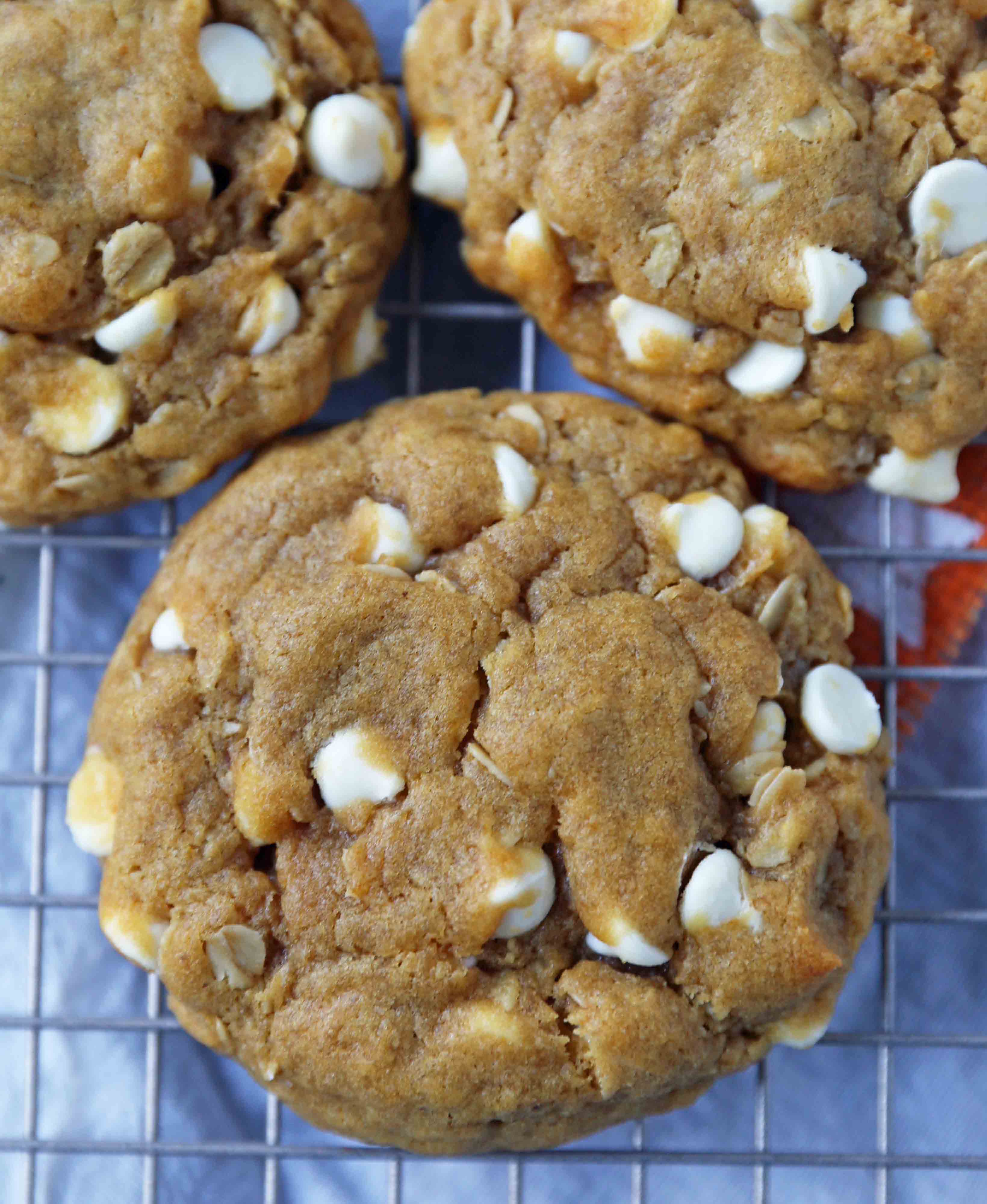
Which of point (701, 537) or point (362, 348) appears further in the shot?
point (362, 348)

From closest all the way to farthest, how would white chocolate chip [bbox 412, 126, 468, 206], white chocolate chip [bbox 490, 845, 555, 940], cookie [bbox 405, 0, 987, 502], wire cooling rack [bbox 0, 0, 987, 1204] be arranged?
1. white chocolate chip [bbox 490, 845, 555, 940]
2. cookie [bbox 405, 0, 987, 502]
3. white chocolate chip [bbox 412, 126, 468, 206]
4. wire cooling rack [bbox 0, 0, 987, 1204]

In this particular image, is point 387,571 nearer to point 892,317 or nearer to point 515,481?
point 515,481

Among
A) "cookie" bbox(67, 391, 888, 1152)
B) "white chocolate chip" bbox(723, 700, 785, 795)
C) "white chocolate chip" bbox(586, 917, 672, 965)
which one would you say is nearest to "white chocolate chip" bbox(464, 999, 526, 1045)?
"cookie" bbox(67, 391, 888, 1152)

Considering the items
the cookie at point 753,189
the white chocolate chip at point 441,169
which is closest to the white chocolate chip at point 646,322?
Answer: the cookie at point 753,189

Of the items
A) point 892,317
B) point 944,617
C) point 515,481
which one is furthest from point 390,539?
point 944,617

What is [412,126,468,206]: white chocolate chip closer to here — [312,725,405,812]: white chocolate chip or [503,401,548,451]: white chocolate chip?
[503,401,548,451]: white chocolate chip

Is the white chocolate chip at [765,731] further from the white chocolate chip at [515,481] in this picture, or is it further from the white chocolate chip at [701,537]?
the white chocolate chip at [515,481]
